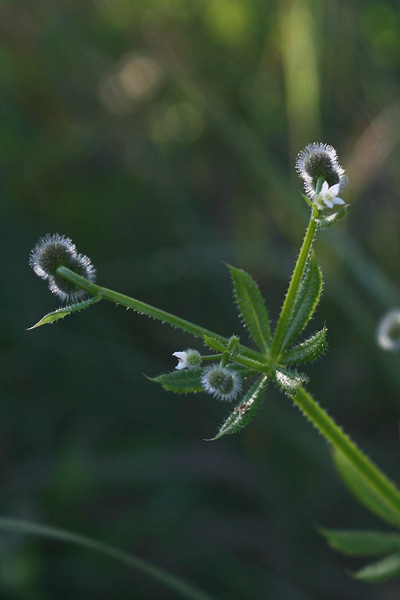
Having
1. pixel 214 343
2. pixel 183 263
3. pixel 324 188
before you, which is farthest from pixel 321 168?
pixel 183 263

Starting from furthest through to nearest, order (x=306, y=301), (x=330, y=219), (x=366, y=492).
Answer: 1. (x=366, y=492)
2. (x=306, y=301)
3. (x=330, y=219)

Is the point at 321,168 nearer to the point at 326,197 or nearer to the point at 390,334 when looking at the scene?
the point at 326,197

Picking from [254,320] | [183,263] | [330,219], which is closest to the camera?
[330,219]

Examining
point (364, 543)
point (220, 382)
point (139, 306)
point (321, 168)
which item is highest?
point (321, 168)

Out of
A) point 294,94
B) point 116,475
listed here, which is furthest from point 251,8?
point 116,475

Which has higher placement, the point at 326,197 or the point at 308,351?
the point at 326,197

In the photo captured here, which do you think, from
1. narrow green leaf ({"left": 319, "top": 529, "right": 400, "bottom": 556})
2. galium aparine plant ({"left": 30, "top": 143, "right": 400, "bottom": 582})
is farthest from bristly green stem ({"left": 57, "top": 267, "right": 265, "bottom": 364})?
narrow green leaf ({"left": 319, "top": 529, "right": 400, "bottom": 556})

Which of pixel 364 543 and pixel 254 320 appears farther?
pixel 364 543

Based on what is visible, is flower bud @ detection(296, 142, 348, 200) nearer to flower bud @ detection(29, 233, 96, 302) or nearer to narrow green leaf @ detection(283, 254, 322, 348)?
narrow green leaf @ detection(283, 254, 322, 348)
